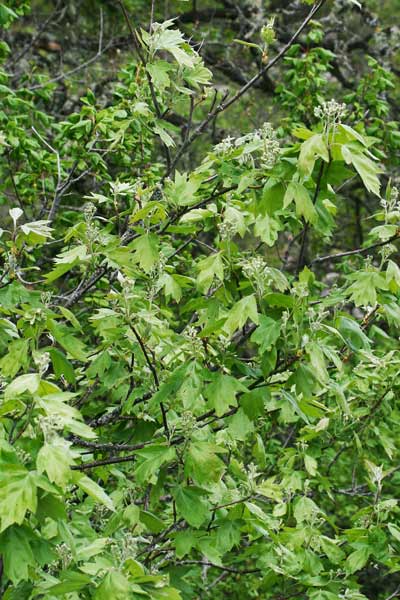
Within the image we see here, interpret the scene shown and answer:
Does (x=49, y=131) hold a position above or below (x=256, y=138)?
below

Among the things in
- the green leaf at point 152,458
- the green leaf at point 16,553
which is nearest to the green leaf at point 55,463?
the green leaf at point 16,553

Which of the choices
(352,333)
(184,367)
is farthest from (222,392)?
(352,333)

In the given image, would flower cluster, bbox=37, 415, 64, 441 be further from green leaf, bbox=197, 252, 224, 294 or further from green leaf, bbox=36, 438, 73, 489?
green leaf, bbox=197, 252, 224, 294

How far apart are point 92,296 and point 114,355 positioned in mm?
1464

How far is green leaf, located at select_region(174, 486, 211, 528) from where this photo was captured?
3045 mm

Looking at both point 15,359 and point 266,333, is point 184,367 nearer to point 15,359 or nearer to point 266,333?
point 266,333

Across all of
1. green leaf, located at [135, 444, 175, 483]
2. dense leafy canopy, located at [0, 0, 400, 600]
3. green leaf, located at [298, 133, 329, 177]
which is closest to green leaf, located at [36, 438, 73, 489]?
dense leafy canopy, located at [0, 0, 400, 600]

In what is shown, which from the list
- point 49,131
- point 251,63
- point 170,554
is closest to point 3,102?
point 49,131

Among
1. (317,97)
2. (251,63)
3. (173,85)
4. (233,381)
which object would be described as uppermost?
(173,85)

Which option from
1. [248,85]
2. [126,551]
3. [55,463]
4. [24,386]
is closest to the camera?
[55,463]

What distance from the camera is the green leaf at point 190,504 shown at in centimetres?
304

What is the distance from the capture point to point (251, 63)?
29.8 feet

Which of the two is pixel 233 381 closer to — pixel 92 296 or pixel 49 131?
pixel 92 296

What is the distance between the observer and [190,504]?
10.1 ft
